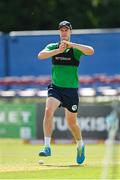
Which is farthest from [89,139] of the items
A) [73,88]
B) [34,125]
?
[73,88]

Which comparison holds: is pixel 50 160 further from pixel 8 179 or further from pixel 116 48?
pixel 116 48

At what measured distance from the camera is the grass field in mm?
11023

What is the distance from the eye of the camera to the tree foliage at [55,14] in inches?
1596

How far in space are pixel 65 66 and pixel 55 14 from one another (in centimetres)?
2973

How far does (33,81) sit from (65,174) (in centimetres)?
1483

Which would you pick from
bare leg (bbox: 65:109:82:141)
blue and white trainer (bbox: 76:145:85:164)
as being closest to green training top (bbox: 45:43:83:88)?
bare leg (bbox: 65:109:82:141)

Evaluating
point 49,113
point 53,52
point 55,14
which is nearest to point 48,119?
point 49,113

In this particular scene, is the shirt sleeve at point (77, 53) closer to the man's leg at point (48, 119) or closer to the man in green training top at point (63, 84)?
the man in green training top at point (63, 84)

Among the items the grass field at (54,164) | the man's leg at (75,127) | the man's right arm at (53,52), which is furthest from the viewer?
the man's leg at (75,127)

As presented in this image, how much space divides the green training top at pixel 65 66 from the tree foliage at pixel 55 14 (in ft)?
86.1

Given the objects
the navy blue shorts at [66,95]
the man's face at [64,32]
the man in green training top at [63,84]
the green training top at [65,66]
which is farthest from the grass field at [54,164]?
the man's face at [64,32]

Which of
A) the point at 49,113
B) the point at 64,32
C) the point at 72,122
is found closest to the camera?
the point at 64,32

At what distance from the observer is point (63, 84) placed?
12398 millimetres

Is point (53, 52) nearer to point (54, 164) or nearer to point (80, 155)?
point (80, 155)
